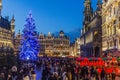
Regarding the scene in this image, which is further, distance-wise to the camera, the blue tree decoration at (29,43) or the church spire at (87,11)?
the church spire at (87,11)

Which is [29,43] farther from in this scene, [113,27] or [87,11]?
[87,11]

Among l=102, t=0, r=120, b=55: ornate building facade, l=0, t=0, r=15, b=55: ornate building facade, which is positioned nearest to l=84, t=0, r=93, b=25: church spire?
l=0, t=0, r=15, b=55: ornate building facade

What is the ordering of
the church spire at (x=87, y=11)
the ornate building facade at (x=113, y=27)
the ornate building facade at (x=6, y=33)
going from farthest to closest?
the church spire at (x=87, y=11) < the ornate building facade at (x=6, y=33) < the ornate building facade at (x=113, y=27)

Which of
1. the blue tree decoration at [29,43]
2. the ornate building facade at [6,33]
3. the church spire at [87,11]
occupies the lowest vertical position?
the blue tree decoration at [29,43]

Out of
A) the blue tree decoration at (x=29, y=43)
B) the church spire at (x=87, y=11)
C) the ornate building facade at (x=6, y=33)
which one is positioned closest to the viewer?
the blue tree decoration at (x=29, y=43)

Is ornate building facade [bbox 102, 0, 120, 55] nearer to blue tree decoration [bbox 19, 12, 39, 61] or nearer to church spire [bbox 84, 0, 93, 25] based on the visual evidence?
blue tree decoration [bbox 19, 12, 39, 61]

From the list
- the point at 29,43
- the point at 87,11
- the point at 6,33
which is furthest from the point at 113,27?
the point at 6,33

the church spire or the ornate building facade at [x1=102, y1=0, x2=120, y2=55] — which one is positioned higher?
the church spire

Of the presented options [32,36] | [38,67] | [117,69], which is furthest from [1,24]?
[117,69]

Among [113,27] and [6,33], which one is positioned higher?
[6,33]

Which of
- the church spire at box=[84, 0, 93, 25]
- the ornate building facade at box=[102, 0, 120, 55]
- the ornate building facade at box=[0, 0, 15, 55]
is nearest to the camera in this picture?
the ornate building facade at box=[102, 0, 120, 55]

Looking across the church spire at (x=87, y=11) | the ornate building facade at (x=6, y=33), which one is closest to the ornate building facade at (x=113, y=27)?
the ornate building facade at (x=6, y=33)

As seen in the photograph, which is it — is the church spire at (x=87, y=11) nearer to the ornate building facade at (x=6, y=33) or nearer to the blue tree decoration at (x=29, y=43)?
the ornate building facade at (x=6, y=33)

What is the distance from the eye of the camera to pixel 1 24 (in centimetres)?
16588
